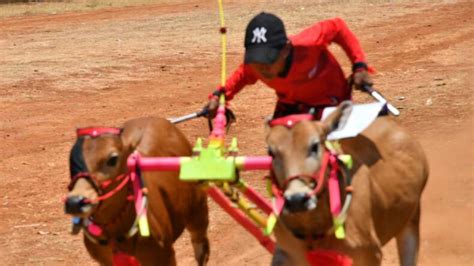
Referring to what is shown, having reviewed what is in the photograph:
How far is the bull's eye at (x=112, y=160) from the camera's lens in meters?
7.52

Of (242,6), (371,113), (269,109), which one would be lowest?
(242,6)

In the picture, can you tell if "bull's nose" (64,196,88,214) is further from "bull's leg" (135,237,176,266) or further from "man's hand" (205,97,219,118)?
"man's hand" (205,97,219,118)

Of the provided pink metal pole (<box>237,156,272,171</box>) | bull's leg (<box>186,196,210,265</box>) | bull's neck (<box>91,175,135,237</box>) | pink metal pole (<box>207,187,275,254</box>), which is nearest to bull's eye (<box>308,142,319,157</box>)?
pink metal pole (<box>237,156,272,171</box>)

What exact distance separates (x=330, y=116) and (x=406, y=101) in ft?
35.7

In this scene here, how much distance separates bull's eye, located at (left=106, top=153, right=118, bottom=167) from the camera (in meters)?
7.52

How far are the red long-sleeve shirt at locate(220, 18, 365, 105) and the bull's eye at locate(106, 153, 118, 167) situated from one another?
1.21 metres

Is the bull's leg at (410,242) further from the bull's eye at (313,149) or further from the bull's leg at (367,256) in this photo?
the bull's eye at (313,149)

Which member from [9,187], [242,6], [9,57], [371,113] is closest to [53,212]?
[9,187]

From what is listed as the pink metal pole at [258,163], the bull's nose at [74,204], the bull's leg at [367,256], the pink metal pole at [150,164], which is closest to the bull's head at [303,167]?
the pink metal pole at [258,163]

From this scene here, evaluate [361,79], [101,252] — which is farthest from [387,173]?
[101,252]

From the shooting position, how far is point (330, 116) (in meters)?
7.25

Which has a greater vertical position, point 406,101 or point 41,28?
point 406,101

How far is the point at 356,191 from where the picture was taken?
755 cm

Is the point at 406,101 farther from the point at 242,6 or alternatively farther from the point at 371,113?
the point at 242,6
